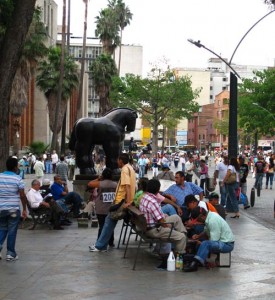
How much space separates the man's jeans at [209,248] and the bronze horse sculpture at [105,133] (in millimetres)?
8973

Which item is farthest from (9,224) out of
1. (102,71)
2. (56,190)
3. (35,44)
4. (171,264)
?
(102,71)

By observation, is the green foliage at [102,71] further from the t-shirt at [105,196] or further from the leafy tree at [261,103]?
the t-shirt at [105,196]

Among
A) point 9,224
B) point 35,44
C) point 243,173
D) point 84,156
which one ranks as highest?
point 35,44

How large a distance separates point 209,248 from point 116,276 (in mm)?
1531

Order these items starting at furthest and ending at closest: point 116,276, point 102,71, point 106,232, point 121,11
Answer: point 121,11 → point 102,71 → point 106,232 → point 116,276

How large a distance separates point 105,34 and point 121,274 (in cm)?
6422

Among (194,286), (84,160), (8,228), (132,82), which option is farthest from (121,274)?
(132,82)

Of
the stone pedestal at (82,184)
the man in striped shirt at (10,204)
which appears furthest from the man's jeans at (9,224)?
the stone pedestal at (82,184)

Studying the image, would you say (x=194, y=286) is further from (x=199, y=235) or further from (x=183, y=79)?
(x=183, y=79)

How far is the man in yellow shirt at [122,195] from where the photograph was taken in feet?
35.3

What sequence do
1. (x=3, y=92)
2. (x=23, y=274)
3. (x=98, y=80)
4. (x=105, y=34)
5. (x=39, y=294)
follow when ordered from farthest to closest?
(x=105, y=34), (x=98, y=80), (x=3, y=92), (x=23, y=274), (x=39, y=294)

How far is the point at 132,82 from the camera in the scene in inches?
2413

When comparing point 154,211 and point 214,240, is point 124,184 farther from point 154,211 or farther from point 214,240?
point 214,240

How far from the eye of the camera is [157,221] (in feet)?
32.6
